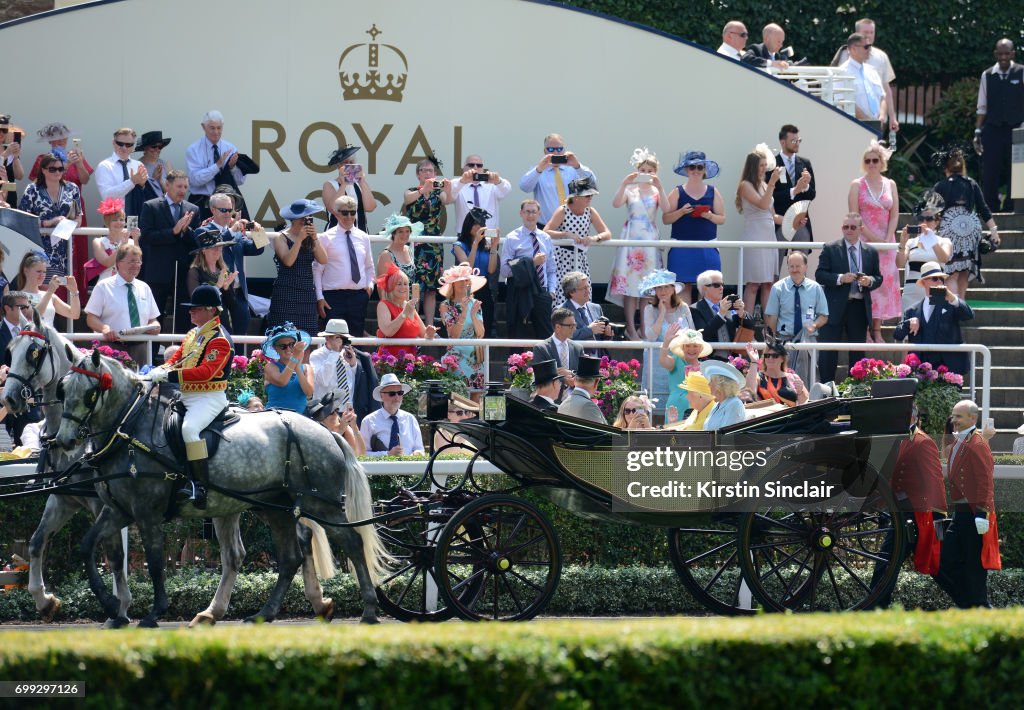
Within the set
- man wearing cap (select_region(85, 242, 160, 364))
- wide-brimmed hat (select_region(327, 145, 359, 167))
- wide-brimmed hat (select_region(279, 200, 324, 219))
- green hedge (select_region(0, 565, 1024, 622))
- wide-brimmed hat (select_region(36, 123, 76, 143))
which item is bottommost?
green hedge (select_region(0, 565, 1024, 622))

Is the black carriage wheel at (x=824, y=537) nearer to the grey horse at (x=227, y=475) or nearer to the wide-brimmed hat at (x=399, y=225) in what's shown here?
the grey horse at (x=227, y=475)

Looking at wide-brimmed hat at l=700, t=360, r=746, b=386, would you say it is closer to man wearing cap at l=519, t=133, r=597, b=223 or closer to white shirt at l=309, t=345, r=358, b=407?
white shirt at l=309, t=345, r=358, b=407

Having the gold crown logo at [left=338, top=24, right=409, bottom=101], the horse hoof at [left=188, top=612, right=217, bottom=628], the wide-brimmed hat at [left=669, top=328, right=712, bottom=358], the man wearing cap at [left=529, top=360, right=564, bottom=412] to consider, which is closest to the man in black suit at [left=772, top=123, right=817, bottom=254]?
the gold crown logo at [left=338, top=24, right=409, bottom=101]

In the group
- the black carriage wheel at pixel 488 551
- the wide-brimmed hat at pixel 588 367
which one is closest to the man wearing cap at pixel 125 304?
the wide-brimmed hat at pixel 588 367

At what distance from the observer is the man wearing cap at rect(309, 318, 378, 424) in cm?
1387

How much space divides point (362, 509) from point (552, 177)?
7397 mm

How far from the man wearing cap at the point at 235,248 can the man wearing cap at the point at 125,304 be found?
2.90ft

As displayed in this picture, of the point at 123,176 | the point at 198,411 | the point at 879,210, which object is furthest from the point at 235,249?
the point at 879,210

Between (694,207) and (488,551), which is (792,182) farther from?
(488,551)

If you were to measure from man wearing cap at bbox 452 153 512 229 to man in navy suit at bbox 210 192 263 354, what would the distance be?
2.49 meters

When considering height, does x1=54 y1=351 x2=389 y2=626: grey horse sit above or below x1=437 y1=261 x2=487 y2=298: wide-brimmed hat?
below

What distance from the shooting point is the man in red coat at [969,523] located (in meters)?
11.8

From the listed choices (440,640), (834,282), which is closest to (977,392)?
(834,282)

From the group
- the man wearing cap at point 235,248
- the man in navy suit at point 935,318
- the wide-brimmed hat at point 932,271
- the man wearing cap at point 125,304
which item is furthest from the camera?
the wide-brimmed hat at point 932,271
